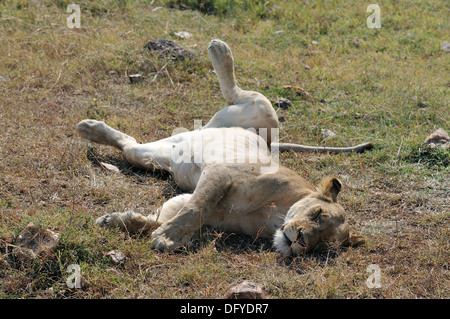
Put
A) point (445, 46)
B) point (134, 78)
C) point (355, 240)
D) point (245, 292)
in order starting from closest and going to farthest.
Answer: point (245, 292) → point (355, 240) → point (134, 78) → point (445, 46)

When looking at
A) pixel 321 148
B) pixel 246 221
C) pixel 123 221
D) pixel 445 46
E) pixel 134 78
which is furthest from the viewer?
pixel 445 46

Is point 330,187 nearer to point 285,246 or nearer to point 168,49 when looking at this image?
point 285,246

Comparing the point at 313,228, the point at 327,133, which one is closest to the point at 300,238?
the point at 313,228

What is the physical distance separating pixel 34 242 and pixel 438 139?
398 cm

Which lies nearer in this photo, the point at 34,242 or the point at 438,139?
the point at 34,242

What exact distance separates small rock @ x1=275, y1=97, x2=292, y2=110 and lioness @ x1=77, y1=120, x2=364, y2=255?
1846mm

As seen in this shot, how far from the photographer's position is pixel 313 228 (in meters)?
3.50

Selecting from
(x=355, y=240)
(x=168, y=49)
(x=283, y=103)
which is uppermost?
(x=168, y=49)

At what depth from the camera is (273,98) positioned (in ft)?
21.6

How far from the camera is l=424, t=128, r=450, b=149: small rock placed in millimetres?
5406

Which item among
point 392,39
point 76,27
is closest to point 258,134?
point 76,27

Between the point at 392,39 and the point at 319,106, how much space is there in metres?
2.73

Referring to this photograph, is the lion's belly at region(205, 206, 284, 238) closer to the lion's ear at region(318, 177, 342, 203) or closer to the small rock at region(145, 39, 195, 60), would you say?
the lion's ear at region(318, 177, 342, 203)

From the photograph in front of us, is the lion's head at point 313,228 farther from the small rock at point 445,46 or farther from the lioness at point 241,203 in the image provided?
the small rock at point 445,46
